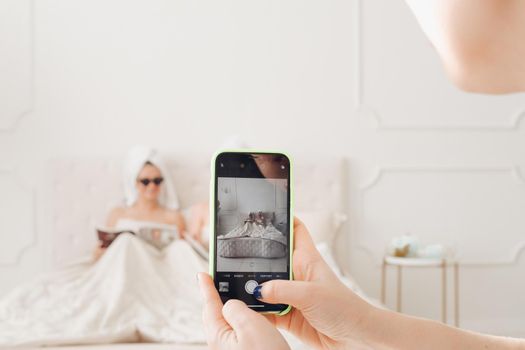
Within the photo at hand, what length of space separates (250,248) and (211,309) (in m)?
0.18

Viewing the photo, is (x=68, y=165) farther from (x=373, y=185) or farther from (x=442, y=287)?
(x=442, y=287)

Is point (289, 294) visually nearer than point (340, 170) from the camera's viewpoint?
Yes

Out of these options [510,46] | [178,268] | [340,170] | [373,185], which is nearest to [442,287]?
[373,185]

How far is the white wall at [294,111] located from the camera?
359 centimetres

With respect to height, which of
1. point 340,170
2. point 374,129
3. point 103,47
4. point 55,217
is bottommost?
point 55,217

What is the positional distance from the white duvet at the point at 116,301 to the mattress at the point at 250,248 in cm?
122

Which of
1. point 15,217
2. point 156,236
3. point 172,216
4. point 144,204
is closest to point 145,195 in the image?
point 144,204

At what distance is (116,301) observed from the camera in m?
2.42

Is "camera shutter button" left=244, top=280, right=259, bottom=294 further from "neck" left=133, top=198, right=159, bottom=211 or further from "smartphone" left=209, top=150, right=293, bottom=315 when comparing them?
"neck" left=133, top=198, right=159, bottom=211

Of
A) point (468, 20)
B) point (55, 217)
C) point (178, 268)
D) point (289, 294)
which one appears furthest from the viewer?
point (55, 217)

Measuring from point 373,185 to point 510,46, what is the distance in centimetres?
342

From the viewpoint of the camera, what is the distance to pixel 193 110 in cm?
367

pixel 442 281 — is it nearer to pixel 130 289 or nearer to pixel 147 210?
pixel 147 210

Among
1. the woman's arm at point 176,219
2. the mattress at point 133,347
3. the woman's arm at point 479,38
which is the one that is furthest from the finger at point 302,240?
the woman's arm at point 176,219
